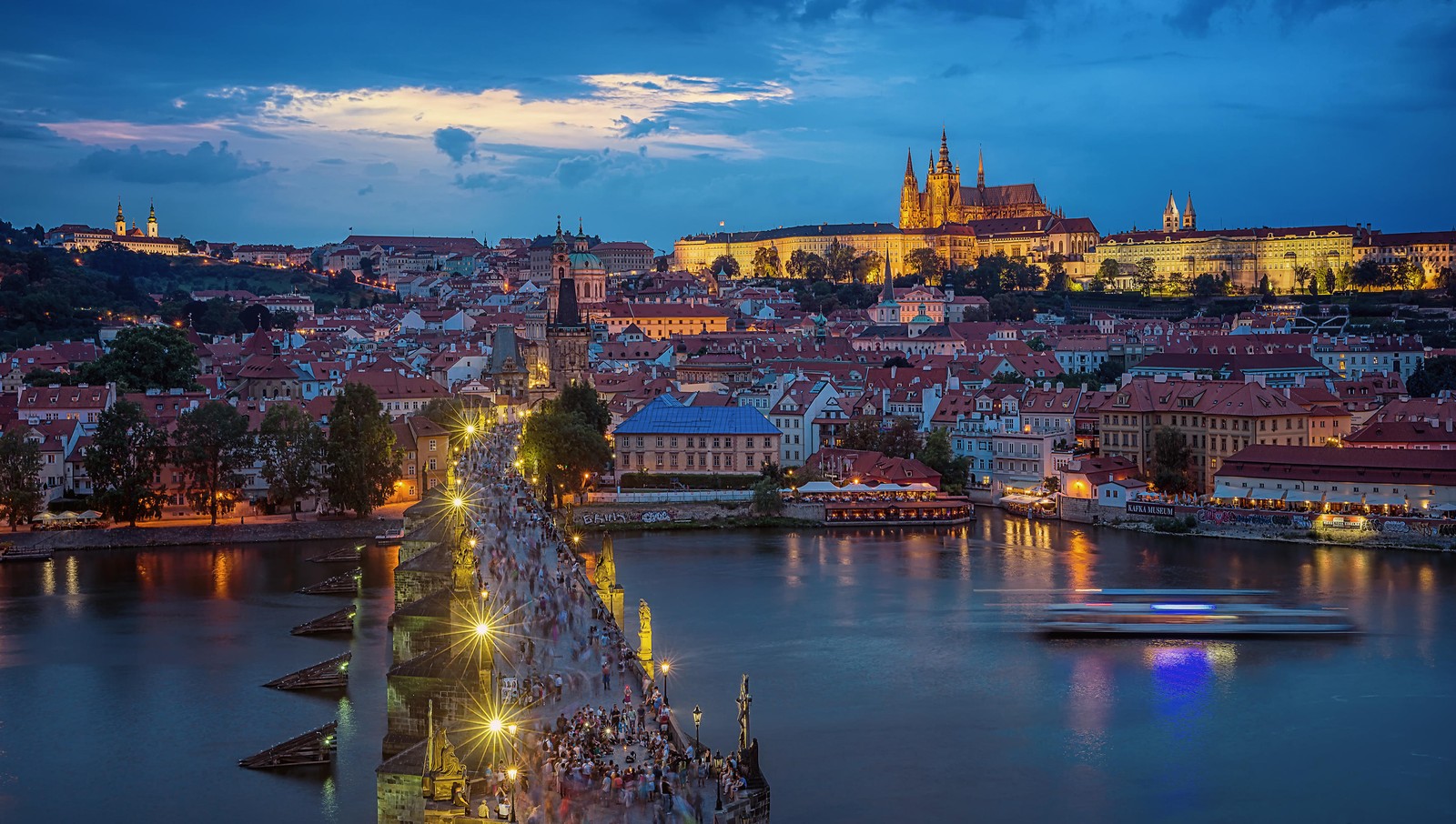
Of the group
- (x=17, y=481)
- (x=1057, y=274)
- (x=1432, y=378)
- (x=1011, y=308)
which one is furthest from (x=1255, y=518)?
(x=1057, y=274)

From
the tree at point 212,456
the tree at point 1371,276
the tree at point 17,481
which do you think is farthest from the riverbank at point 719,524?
the tree at point 1371,276

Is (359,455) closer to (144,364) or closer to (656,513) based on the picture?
(656,513)

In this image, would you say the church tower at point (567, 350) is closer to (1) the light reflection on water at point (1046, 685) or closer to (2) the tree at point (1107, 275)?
(1) the light reflection on water at point (1046, 685)

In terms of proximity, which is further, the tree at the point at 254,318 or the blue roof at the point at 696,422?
the tree at the point at 254,318

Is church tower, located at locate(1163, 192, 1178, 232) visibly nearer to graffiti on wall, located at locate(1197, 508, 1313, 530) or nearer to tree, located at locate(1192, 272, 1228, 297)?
tree, located at locate(1192, 272, 1228, 297)

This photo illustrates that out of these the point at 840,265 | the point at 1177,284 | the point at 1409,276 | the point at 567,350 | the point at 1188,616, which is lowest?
the point at 1188,616

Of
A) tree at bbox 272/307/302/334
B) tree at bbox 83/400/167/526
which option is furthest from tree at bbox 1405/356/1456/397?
tree at bbox 272/307/302/334
